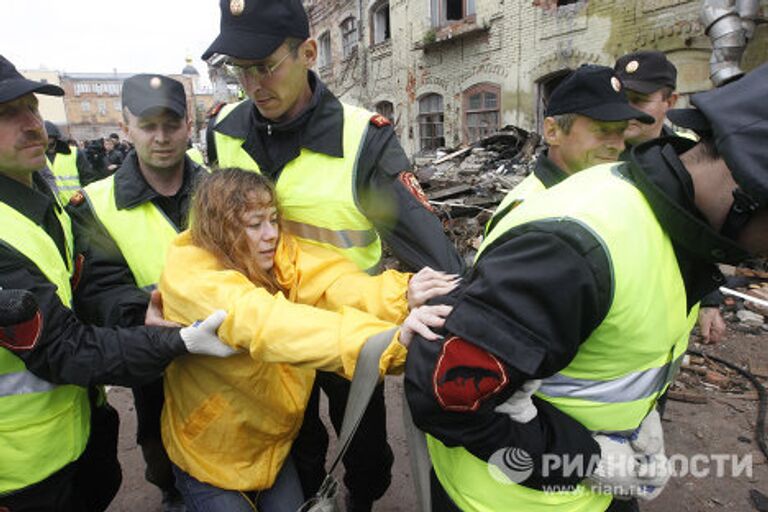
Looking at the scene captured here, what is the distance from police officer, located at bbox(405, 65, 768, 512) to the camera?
85 centimetres

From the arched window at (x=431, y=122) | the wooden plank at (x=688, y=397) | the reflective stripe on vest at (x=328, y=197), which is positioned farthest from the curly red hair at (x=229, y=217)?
the arched window at (x=431, y=122)

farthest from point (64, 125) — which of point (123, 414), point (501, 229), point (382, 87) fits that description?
point (501, 229)

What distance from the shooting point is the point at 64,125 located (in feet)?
168

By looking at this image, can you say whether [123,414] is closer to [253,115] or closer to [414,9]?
[253,115]

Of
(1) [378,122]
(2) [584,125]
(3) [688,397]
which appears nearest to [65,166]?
(1) [378,122]

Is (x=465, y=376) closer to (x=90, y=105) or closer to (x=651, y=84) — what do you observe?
(x=651, y=84)

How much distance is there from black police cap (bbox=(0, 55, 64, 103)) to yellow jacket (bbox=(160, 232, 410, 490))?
75cm

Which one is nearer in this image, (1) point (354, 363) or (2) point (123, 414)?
(1) point (354, 363)

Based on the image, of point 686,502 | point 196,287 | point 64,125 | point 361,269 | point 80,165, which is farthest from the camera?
point 64,125

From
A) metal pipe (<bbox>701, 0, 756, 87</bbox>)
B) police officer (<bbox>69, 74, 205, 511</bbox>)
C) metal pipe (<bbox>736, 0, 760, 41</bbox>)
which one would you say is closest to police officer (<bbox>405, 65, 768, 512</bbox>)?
police officer (<bbox>69, 74, 205, 511</bbox>)

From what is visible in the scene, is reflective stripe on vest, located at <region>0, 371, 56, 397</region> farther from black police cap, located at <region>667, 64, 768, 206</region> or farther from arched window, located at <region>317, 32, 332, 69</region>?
arched window, located at <region>317, 32, 332, 69</region>

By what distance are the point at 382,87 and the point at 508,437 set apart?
15.1 meters

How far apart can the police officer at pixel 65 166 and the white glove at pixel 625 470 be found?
218 inches

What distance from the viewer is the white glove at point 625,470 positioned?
3.64 ft
